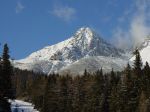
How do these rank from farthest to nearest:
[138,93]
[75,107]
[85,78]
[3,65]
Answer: [85,78] → [75,107] → [138,93] → [3,65]

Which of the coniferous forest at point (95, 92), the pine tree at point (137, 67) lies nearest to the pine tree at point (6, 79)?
the coniferous forest at point (95, 92)

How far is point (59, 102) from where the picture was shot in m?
154

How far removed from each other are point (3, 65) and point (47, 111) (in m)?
68.6

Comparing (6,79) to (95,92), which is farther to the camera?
→ (95,92)

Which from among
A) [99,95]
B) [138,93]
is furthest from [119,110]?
[99,95]

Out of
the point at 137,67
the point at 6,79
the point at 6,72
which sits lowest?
the point at 6,79

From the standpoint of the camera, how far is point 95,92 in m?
140

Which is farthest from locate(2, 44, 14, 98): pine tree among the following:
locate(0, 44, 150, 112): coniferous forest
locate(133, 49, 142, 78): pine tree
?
locate(133, 49, 142, 78): pine tree

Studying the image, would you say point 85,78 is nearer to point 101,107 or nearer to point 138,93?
point 101,107

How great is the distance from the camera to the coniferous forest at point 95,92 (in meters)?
88.7

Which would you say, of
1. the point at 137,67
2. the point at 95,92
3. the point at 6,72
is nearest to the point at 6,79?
the point at 6,72

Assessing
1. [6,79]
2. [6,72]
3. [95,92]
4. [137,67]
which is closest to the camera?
[6,79]

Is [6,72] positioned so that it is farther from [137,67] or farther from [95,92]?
[95,92]

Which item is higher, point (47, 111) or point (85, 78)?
point (85, 78)
